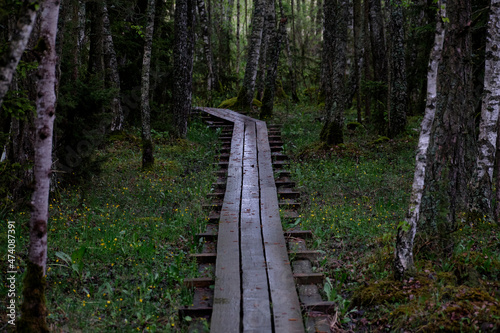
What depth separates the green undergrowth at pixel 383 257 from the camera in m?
4.86

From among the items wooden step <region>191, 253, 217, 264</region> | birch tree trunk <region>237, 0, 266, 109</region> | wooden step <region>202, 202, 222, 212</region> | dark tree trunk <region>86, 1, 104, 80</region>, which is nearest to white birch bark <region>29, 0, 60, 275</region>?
wooden step <region>191, 253, 217, 264</region>

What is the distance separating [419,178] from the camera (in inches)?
216

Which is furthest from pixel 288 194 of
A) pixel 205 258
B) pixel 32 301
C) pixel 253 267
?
pixel 32 301

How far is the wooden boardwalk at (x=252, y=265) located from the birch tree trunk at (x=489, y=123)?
400 centimetres

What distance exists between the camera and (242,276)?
603 centimetres

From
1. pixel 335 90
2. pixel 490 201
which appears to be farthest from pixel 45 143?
pixel 335 90

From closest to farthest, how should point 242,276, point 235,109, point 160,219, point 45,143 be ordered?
point 45,143 < point 242,276 < point 160,219 < point 235,109

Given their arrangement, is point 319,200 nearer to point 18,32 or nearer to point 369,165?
point 369,165

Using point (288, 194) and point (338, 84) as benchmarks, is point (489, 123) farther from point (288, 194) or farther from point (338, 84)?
point (338, 84)

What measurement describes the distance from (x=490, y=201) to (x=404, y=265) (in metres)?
3.36

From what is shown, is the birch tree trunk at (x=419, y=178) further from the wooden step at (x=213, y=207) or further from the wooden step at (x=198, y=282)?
the wooden step at (x=213, y=207)

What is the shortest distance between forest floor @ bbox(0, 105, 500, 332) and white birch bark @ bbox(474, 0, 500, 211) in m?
0.77

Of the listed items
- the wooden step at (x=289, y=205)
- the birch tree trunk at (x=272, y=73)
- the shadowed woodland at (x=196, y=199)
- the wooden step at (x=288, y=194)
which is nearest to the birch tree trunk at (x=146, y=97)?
the shadowed woodland at (x=196, y=199)

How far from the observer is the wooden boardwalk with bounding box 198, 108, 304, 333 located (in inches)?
196
